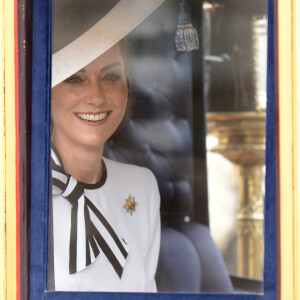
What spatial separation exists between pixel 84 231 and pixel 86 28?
0.70 m

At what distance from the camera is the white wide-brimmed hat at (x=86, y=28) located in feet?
14.3

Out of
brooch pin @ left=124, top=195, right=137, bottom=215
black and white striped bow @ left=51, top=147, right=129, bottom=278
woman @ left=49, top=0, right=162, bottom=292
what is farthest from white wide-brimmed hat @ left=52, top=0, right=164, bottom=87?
brooch pin @ left=124, top=195, right=137, bottom=215

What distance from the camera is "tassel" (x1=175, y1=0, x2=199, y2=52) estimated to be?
4.43m

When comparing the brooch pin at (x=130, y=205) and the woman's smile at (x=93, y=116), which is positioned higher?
the woman's smile at (x=93, y=116)

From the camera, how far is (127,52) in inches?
174

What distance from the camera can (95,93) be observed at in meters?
4.40

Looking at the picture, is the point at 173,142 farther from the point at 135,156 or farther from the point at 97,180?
the point at 97,180

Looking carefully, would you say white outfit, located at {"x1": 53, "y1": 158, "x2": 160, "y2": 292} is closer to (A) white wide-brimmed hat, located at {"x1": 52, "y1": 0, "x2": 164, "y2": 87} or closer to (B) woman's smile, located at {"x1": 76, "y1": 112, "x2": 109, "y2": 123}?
(B) woman's smile, located at {"x1": 76, "y1": 112, "x2": 109, "y2": 123}

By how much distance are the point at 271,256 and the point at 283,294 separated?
0.13 m

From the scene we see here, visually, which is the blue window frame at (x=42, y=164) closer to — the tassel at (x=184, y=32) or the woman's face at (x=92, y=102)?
the woman's face at (x=92, y=102)

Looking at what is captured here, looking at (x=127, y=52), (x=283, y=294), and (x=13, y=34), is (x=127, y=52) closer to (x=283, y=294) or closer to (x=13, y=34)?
(x=13, y=34)

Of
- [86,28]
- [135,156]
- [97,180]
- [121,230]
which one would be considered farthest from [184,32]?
[121,230]

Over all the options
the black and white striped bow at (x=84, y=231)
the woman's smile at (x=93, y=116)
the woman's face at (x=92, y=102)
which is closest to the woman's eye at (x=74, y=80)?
the woman's face at (x=92, y=102)

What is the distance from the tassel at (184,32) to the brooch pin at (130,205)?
549 millimetres
